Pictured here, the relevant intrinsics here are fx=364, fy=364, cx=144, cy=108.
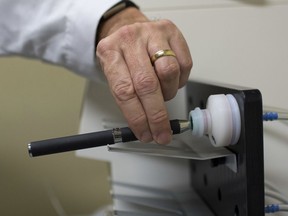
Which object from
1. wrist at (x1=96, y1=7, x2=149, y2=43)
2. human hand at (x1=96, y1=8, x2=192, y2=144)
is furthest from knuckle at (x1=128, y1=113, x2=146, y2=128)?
wrist at (x1=96, y1=7, x2=149, y2=43)

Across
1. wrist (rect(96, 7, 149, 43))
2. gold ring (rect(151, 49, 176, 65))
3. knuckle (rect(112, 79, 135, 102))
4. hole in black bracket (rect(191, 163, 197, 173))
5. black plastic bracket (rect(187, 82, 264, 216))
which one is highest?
wrist (rect(96, 7, 149, 43))

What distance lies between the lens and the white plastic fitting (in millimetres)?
332

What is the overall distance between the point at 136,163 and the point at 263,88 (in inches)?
9.2

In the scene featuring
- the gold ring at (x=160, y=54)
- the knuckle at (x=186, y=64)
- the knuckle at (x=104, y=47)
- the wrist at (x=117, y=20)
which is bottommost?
the knuckle at (x=186, y=64)

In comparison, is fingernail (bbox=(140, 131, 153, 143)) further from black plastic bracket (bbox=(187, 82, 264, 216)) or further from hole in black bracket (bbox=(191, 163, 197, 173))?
hole in black bracket (bbox=(191, 163, 197, 173))

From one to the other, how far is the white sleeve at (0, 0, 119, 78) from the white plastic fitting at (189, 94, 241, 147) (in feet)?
0.77

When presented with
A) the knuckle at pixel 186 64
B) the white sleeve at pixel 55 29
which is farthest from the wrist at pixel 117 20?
the knuckle at pixel 186 64

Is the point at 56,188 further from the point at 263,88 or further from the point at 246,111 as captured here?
the point at 246,111

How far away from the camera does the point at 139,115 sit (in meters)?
0.35

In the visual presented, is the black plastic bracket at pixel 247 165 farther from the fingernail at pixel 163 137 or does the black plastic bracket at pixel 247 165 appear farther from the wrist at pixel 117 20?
the wrist at pixel 117 20

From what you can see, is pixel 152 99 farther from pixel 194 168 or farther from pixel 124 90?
pixel 194 168

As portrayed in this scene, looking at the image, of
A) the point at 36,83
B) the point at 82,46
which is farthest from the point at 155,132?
the point at 36,83

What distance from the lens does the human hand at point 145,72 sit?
1.16 feet

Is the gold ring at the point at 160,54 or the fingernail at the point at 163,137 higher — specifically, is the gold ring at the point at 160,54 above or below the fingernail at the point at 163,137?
above
